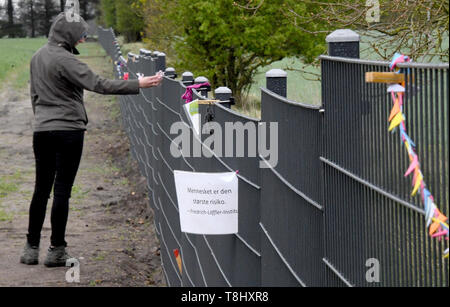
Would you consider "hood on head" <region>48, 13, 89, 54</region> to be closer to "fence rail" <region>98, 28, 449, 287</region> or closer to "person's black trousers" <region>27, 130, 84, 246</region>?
"person's black trousers" <region>27, 130, 84, 246</region>

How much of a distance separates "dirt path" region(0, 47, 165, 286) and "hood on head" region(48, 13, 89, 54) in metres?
1.88

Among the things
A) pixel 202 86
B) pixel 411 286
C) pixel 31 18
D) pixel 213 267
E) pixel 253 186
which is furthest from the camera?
pixel 31 18

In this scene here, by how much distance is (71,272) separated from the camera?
7.37m

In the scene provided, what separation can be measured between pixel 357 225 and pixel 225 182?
64.7 inches

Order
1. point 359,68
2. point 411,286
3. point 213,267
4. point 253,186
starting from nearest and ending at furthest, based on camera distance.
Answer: point 411,286 < point 359,68 < point 253,186 < point 213,267

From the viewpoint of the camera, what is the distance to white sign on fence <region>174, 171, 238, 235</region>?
4340mm

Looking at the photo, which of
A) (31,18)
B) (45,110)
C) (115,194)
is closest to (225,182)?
(45,110)

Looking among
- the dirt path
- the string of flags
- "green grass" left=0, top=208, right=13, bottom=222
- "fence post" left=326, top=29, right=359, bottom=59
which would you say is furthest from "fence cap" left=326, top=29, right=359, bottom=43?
"green grass" left=0, top=208, right=13, bottom=222

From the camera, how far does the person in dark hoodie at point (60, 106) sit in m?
6.96

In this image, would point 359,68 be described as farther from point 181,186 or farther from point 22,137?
point 22,137

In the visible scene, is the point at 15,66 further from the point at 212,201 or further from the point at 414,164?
the point at 414,164

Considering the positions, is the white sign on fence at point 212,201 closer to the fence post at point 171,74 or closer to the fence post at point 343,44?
the fence post at point 343,44

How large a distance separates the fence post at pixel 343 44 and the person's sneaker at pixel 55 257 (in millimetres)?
4918

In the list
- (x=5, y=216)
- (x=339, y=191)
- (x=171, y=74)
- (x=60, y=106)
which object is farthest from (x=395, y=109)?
(x=5, y=216)
